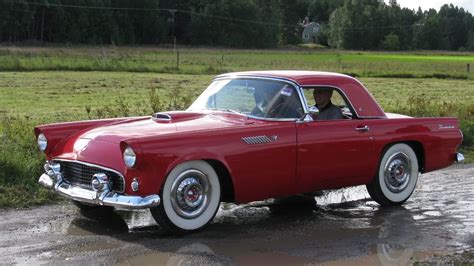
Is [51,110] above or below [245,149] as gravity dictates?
below

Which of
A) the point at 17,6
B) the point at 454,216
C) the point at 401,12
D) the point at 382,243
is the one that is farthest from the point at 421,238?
the point at 401,12

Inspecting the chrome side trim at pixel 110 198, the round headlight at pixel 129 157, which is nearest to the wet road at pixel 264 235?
the chrome side trim at pixel 110 198

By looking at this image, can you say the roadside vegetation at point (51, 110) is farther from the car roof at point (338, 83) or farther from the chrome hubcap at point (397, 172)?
the chrome hubcap at point (397, 172)

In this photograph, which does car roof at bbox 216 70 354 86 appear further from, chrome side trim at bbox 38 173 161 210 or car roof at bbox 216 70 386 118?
chrome side trim at bbox 38 173 161 210

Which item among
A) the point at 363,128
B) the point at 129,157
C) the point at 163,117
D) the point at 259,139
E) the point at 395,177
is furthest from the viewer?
the point at 395,177

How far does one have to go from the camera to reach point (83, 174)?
5.59 meters

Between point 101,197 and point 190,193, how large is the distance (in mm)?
776

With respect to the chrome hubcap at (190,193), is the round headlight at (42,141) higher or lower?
higher

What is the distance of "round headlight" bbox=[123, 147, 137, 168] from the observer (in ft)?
16.8

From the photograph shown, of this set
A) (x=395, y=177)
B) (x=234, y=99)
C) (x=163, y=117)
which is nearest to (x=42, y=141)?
(x=163, y=117)

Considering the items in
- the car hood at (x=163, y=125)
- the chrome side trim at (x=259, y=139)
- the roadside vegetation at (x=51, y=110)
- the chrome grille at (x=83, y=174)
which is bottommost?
the roadside vegetation at (x=51, y=110)

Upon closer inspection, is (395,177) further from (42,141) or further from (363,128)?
(42,141)

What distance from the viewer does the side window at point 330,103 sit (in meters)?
6.75

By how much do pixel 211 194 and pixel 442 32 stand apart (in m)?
147
